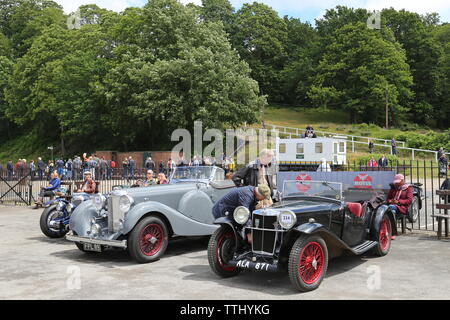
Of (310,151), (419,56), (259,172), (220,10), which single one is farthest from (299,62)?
(259,172)

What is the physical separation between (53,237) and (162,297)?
6114 millimetres

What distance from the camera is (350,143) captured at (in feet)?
136

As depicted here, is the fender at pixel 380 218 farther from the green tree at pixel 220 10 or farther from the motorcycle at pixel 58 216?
the green tree at pixel 220 10

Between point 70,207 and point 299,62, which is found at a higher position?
point 299,62

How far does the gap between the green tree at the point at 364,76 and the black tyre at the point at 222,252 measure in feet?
175

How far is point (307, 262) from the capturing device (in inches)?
254

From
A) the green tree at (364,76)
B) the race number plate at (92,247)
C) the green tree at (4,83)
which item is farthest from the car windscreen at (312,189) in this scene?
the green tree at (4,83)

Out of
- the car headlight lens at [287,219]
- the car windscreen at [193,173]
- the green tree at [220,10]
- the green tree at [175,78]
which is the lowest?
the car headlight lens at [287,219]

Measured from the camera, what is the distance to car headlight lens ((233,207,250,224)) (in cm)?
698

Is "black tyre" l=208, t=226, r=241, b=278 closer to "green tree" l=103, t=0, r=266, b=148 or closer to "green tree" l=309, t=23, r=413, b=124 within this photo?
"green tree" l=103, t=0, r=266, b=148

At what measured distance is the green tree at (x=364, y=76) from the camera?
194 feet

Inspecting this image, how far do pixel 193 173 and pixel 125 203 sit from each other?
2340 millimetres

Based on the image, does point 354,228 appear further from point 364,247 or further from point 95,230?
point 95,230
